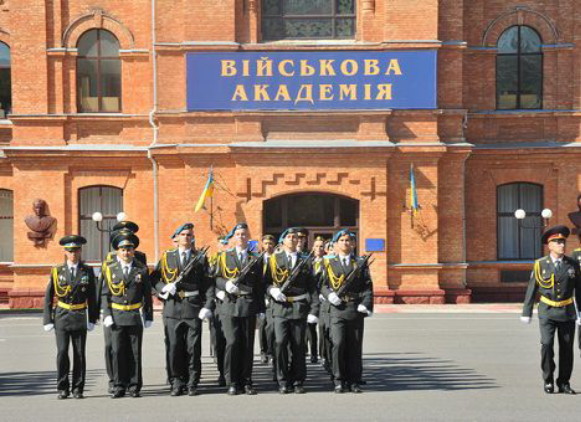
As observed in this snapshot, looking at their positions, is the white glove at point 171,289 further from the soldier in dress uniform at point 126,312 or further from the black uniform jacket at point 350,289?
the black uniform jacket at point 350,289

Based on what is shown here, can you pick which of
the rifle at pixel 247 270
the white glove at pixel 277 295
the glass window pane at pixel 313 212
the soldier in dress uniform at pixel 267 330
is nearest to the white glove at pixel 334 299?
the white glove at pixel 277 295

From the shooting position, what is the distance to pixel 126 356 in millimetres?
14633

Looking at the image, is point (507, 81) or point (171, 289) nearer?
point (171, 289)

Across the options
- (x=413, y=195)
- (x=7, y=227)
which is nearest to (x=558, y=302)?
(x=413, y=195)

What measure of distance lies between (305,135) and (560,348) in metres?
16.0

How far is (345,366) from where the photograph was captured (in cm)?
1509

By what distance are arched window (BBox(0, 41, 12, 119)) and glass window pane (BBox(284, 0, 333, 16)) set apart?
7.90 meters

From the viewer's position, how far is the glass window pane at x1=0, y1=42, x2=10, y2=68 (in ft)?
105

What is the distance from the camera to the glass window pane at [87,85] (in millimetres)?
31359

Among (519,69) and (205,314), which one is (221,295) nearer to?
(205,314)

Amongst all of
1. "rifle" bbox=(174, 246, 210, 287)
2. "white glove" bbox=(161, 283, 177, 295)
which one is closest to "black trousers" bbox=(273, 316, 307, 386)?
"rifle" bbox=(174, 246, 210, 287)

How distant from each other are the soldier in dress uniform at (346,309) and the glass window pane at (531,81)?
17.5m

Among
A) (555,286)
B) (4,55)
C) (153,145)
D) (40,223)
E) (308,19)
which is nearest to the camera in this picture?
(555,286)

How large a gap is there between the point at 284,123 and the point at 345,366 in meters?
15.5
